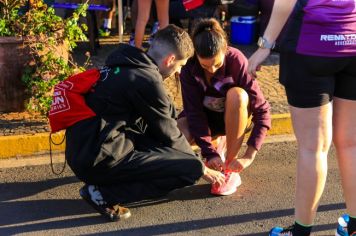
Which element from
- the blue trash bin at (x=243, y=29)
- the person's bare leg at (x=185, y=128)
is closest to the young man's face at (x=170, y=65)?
the person's bare leg at (x=185, y=128)

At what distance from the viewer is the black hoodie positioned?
3207mm

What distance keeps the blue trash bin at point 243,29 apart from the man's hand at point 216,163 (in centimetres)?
431

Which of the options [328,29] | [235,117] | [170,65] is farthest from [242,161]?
[328,29]

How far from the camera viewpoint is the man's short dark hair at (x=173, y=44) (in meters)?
3.25

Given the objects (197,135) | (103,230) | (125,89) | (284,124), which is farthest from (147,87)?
(284,124)

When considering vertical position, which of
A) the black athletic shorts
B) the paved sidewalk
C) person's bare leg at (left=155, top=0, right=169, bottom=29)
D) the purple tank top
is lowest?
the paved sidewalk

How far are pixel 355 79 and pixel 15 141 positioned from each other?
106 inches

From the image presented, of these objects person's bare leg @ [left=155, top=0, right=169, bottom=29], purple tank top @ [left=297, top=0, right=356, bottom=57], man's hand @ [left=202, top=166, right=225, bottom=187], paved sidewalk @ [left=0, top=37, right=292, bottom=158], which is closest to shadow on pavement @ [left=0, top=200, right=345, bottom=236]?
man's hand @ [left=202, top=166, right=225, bottom=187]

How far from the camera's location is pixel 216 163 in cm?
357

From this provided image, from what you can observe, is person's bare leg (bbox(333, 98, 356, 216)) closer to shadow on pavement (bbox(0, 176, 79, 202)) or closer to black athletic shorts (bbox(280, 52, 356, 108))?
black athletic shorts (bbox(280, 52, 356, 108))

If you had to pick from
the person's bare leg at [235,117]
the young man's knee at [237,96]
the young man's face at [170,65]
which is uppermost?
the young man's face at [170,65]

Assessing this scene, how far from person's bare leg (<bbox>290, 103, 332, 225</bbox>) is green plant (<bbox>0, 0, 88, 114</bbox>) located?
8.20ft

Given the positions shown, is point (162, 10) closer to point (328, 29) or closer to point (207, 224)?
point (207, 224)

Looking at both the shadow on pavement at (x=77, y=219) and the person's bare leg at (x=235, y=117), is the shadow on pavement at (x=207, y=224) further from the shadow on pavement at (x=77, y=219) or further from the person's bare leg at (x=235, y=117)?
the person's bare leg at (x=235, y=117)
